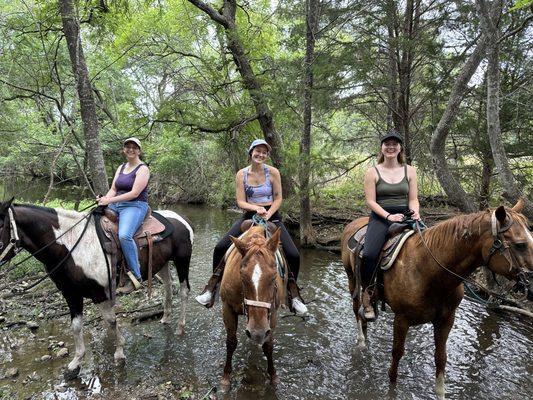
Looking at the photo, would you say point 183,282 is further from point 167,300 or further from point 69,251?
point 69,251

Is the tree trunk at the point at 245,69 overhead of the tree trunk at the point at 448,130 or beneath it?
overhead

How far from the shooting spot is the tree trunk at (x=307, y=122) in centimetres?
959

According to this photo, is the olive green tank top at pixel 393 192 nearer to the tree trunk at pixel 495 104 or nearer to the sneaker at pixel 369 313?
the sneaker at pixel 369 313

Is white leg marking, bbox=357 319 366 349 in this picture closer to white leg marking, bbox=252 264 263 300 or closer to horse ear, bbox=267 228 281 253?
horse ear, bbox=267 228 281 253

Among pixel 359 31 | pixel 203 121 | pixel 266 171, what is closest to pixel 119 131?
pixel 203 121

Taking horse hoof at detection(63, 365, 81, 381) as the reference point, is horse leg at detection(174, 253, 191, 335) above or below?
above

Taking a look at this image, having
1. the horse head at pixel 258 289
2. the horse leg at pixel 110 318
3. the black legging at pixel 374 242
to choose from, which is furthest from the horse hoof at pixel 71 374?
the black legging at pixel 374 242

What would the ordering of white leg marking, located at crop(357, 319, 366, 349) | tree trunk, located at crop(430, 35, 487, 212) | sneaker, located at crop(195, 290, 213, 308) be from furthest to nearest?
tree trunk, located at crop(430, 35, 487, 212)
white leg marking, located at crop(357, 319, 366, 349)
sneaker, located at crop(195, 290, 213, 308)

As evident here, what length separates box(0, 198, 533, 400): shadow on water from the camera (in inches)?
163

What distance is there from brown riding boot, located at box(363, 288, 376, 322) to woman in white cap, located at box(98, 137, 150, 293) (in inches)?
122

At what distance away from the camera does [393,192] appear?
14.2 feet

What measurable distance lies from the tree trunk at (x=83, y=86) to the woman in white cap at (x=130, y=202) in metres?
2.41

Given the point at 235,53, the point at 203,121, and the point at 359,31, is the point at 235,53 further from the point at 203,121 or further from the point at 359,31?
the point at 359,31

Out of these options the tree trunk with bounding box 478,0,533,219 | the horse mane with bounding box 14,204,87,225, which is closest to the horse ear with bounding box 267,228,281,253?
the horse mane with bounding box 14,204,87,225
